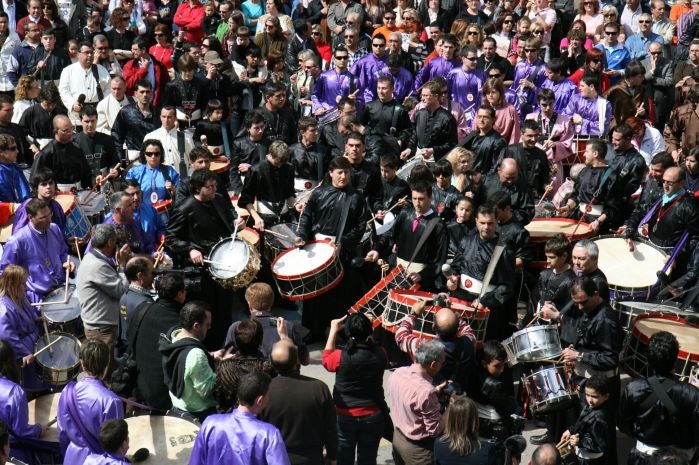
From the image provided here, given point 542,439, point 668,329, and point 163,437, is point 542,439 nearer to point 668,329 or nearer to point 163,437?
point 668,329

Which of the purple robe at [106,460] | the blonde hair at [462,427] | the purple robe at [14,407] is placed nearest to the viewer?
the purple robe at [106,460]

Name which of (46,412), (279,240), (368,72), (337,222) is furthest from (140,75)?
(46,412)

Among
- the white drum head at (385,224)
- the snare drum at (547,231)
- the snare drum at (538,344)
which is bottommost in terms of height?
the snare drum at (547,231)

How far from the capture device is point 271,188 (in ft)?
42.0

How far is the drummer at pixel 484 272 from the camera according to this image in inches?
428

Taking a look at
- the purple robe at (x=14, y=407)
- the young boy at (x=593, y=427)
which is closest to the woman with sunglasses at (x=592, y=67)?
the young boy at (x=593, y=427)

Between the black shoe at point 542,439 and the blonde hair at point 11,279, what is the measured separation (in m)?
4.54

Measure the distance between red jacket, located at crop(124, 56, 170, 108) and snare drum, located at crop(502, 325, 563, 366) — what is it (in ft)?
26.1

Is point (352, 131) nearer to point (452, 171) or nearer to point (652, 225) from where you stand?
point (452, 171)

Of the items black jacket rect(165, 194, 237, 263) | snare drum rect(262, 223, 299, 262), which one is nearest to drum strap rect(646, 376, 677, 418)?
snare drum rect(262, 223, 299, 262)

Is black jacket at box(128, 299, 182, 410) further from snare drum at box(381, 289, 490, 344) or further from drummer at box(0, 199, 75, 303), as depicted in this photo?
snare drum at box(381, 289, 490, 344)

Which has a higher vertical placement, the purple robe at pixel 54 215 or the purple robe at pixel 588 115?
the purple robe at pixel 54 215

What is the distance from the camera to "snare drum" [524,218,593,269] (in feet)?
39.8

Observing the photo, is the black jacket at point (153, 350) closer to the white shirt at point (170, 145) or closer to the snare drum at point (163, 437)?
the snare drum at point (163, 437)
